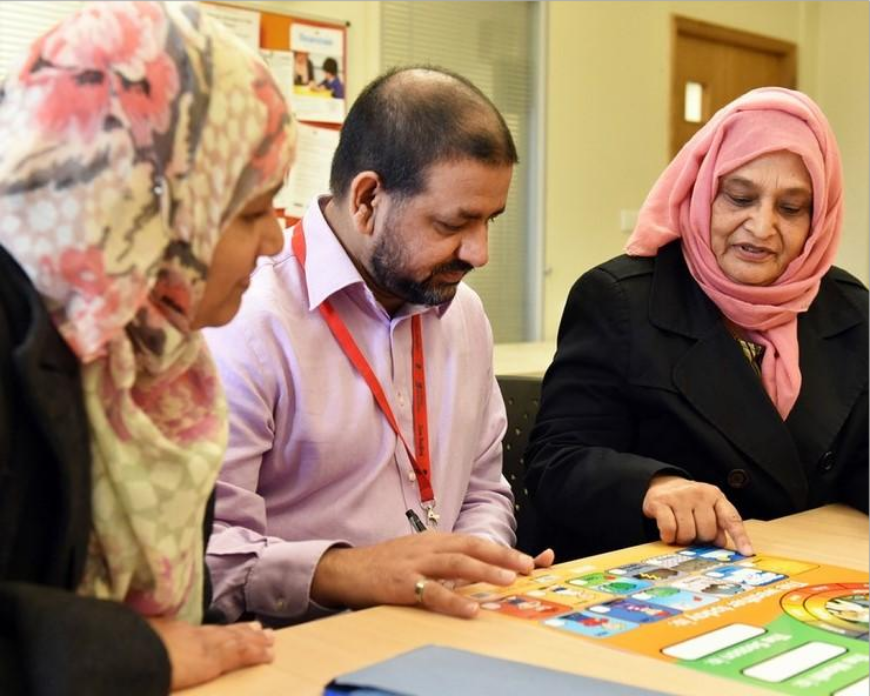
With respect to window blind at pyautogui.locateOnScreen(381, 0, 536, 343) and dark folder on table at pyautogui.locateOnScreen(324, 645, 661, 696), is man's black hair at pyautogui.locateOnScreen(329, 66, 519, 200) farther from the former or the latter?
window blind at pyautogui.locateOnScreen(381, 0, 536, 343)

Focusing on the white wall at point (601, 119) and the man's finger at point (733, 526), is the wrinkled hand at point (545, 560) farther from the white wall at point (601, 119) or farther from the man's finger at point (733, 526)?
the white wall at point (601, 119)

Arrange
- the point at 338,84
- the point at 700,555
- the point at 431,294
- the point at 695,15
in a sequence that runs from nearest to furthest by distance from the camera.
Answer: the point at 700,555 < the point at 431,294 < the point at 338,84 < the point at 695,15

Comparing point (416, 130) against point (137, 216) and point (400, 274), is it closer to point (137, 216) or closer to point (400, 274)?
point (400, 274)

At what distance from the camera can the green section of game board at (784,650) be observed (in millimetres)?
792

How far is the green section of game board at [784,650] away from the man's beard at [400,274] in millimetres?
630

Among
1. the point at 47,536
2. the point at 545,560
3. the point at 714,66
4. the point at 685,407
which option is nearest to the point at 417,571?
the point at 545,560

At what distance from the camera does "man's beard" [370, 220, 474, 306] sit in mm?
1389

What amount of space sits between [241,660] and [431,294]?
2.22ft

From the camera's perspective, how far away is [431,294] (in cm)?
141

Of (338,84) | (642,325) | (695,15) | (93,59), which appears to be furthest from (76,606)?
(695,15)

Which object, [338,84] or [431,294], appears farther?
[338,84]

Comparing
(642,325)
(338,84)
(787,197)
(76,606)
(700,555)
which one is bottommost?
(700,555)

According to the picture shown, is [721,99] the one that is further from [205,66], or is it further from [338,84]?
[205,66]

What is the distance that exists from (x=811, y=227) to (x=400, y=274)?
700mm
